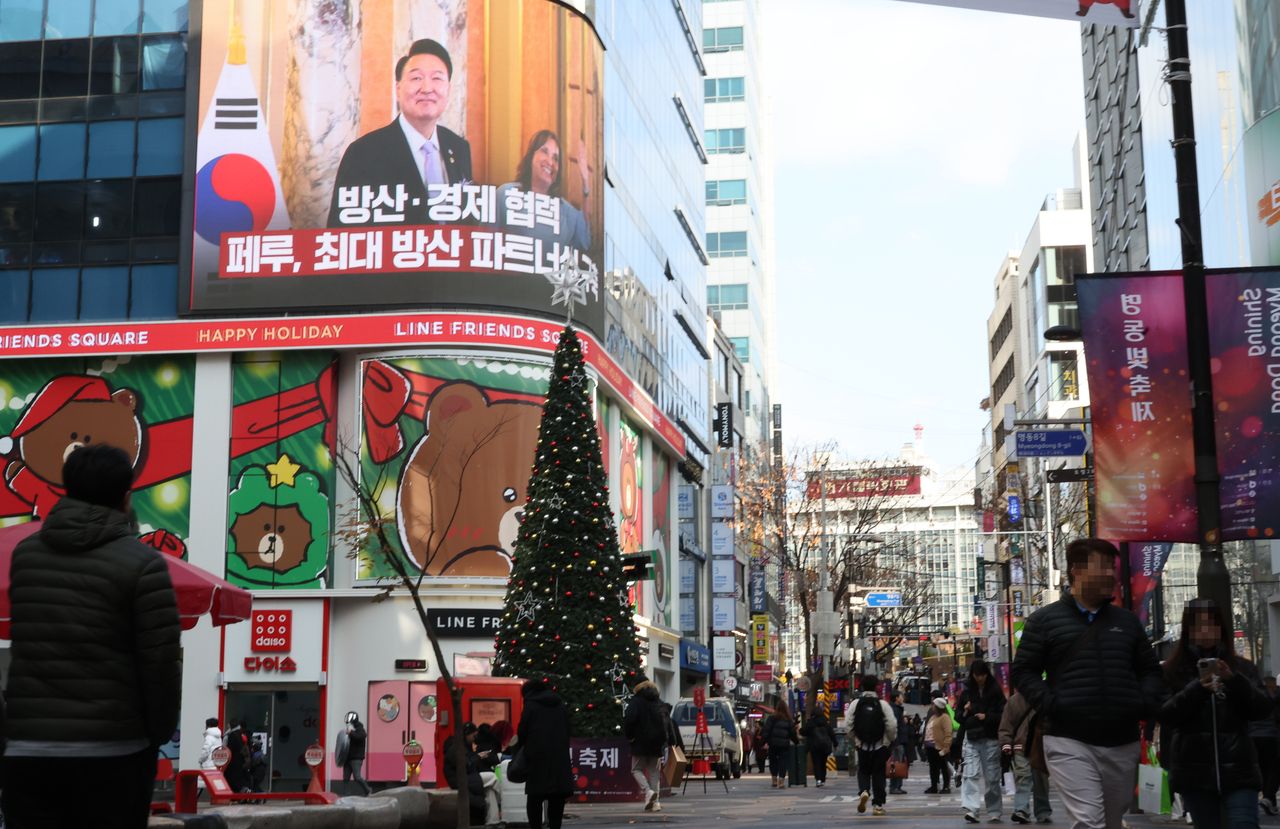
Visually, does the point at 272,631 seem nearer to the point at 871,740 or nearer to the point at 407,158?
the point at 407,158

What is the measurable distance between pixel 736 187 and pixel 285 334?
59519 mm

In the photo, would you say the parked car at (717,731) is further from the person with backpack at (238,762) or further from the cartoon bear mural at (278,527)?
the person with backpack at (238,762)

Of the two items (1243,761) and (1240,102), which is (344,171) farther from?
(1243,761)

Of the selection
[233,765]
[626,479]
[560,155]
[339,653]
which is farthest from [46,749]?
[626,479]

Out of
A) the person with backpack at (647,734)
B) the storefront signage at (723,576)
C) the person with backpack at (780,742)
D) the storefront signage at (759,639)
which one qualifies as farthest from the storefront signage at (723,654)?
the person with backpack at (647,734)

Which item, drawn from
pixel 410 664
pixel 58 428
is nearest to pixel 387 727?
pixel 410 664

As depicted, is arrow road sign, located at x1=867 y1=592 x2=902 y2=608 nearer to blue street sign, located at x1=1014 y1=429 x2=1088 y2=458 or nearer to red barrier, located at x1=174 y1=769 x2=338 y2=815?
blue street sign, located at x1=1014 y1=429 x2=1088 y2=458

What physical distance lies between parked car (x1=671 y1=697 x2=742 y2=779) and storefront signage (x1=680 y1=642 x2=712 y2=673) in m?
14.1

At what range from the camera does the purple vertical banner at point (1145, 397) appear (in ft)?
38.8

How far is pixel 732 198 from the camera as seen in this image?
91.2m

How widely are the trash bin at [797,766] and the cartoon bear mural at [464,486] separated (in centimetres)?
826

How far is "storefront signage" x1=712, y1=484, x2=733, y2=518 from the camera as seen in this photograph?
5738 centimetres

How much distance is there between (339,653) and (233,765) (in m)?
7.99

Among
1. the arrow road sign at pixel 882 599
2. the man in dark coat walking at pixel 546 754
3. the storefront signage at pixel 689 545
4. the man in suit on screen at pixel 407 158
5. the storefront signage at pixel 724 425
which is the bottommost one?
the man in dark coat walking at pixel 546 754
